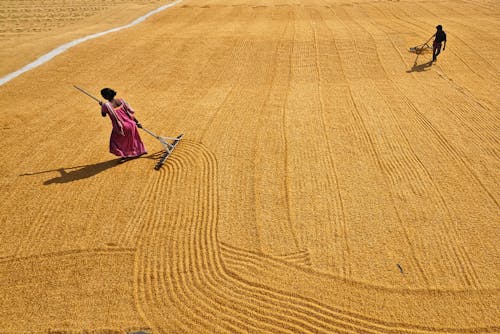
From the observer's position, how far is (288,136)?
790cm

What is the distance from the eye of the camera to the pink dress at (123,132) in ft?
21.7

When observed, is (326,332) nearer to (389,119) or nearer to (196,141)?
(196,141)

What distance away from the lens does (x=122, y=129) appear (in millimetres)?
6797

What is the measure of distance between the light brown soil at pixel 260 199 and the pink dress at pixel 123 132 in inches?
13.8

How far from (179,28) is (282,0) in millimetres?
8845

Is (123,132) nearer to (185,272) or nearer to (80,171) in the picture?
(80,171)

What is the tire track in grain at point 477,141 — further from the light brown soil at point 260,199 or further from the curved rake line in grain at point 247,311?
the curved rake line in grain at point 247,311

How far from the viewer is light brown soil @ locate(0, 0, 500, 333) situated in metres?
4.41

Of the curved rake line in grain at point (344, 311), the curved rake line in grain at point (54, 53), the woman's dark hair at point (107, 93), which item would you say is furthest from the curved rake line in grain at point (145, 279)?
the curved rake line in grain at point (54, 53)

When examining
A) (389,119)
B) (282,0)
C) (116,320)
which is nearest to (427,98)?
(389,119)

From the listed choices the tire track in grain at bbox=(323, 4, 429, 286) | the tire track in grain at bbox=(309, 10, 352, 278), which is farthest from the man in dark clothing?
the tire track in grain at bbox=(309, 10, 352, 278)

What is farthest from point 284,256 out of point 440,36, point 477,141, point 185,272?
point 440,36

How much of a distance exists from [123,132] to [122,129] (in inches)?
3.0

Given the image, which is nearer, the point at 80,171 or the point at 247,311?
the point at 247,311
